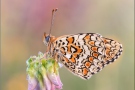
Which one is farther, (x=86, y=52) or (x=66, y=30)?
(x=66, y=30)

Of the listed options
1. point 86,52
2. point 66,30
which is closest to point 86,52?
point 86,52

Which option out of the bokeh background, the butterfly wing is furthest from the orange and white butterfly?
the bokeh background

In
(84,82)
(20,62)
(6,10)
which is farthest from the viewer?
(6,10)

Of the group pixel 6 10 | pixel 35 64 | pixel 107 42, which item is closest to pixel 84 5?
pixel 6 10

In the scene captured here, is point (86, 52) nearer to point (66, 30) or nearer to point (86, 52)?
point (86, 52)

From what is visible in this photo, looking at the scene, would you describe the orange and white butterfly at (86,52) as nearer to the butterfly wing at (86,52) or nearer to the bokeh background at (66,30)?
the butterfly wing at (86,52)

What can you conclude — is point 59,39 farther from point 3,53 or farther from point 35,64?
point 3,53

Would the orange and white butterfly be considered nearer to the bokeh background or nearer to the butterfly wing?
the butterfly wing
